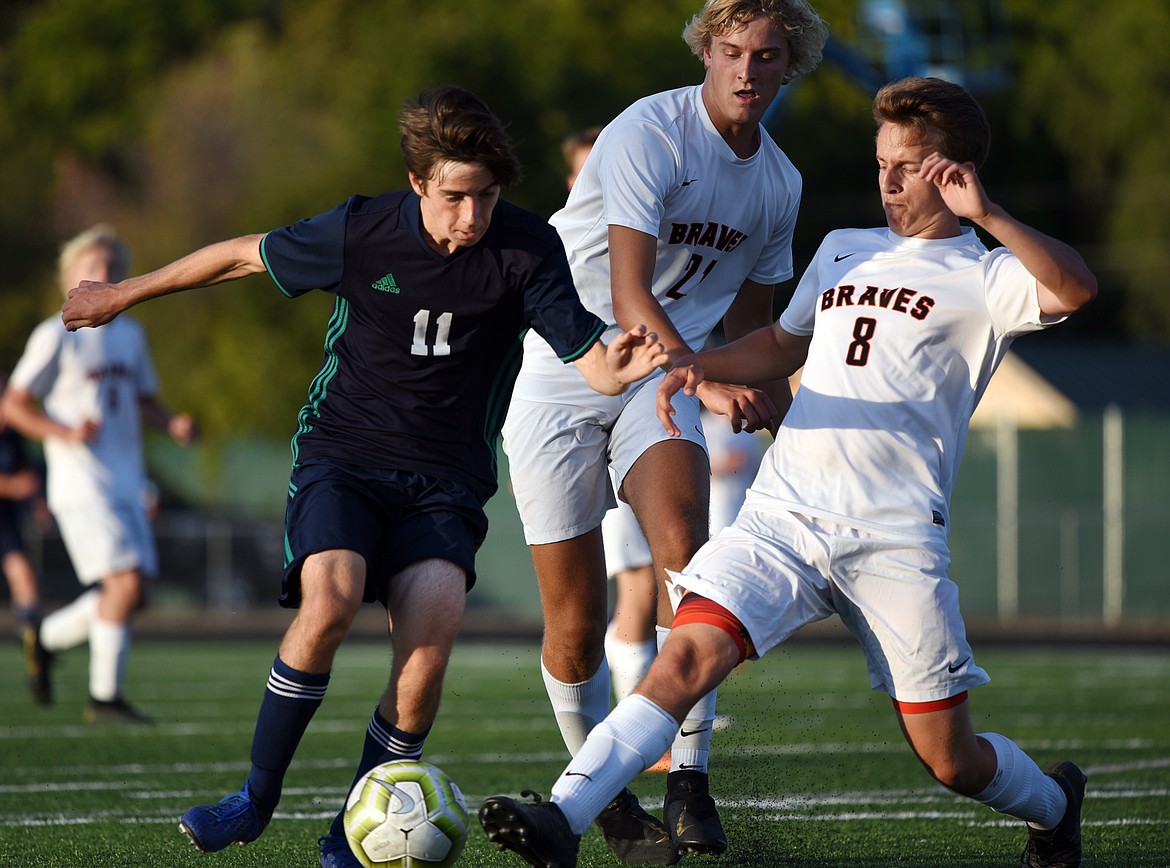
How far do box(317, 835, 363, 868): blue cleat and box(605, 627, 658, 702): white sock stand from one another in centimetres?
243

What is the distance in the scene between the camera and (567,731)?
585 cm

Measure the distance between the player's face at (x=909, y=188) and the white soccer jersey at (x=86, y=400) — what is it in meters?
6.44

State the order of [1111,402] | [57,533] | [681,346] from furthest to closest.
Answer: [1111,402]
[57,533]
[681,346]

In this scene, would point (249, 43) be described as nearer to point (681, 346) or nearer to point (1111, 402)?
point (1111, 402)

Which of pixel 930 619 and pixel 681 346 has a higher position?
pixel 681 346

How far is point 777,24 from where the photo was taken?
17.1 feet

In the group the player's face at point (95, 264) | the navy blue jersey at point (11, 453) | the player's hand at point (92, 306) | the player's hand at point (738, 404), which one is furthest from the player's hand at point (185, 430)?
the player's hand at point (738, 404)

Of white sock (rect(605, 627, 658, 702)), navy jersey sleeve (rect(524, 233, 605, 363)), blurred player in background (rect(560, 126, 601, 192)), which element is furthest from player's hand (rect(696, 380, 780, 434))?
blurred player in background (rect(560, 126, 601, 192))

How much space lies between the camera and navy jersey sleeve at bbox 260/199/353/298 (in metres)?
5.01

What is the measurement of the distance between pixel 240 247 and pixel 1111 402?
2667 cm

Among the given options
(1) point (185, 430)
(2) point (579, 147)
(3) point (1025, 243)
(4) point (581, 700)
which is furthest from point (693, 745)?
(1) point (185, 430)

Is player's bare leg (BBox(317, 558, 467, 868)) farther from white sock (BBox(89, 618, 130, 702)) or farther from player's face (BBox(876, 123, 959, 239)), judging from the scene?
white sock (BBox(89, 618, 130, 702))

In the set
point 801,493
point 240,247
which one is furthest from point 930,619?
point 240,247

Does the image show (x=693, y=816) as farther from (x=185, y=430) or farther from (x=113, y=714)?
(x=113, y=714)
